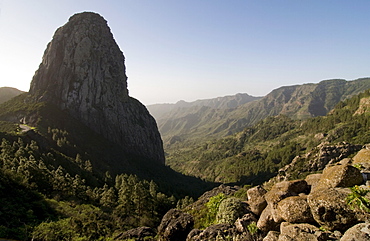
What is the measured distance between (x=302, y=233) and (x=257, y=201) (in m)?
8.34

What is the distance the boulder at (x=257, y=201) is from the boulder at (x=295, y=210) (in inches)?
177

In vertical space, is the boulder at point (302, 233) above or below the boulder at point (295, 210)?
below

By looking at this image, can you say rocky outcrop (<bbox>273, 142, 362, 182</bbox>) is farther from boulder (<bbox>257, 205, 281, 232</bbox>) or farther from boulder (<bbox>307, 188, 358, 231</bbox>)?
boulder (<bbox>307, 188, 358, 231</bbox>)

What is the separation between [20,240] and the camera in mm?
26984

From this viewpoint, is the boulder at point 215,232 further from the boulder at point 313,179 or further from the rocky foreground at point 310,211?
the boulder at point 313,179

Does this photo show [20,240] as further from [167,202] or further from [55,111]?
[55,111]

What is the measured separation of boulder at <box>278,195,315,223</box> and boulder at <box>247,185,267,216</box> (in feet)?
14.7

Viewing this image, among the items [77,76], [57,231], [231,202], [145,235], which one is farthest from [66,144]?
[231,202]

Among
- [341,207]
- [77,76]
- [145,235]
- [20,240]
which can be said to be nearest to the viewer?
[341,207]

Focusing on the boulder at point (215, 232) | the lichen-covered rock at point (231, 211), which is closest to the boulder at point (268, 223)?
the boulder at point (215, 232)

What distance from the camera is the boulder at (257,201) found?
22.4m

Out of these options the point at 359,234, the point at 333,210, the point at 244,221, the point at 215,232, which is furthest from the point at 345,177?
the point at 215,232

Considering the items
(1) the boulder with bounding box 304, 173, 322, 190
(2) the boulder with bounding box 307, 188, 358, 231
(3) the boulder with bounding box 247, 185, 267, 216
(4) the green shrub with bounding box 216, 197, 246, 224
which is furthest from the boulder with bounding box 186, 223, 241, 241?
(1) the boulder with bounding box 304, 173, 322, 190

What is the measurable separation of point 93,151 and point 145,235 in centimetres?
14440
